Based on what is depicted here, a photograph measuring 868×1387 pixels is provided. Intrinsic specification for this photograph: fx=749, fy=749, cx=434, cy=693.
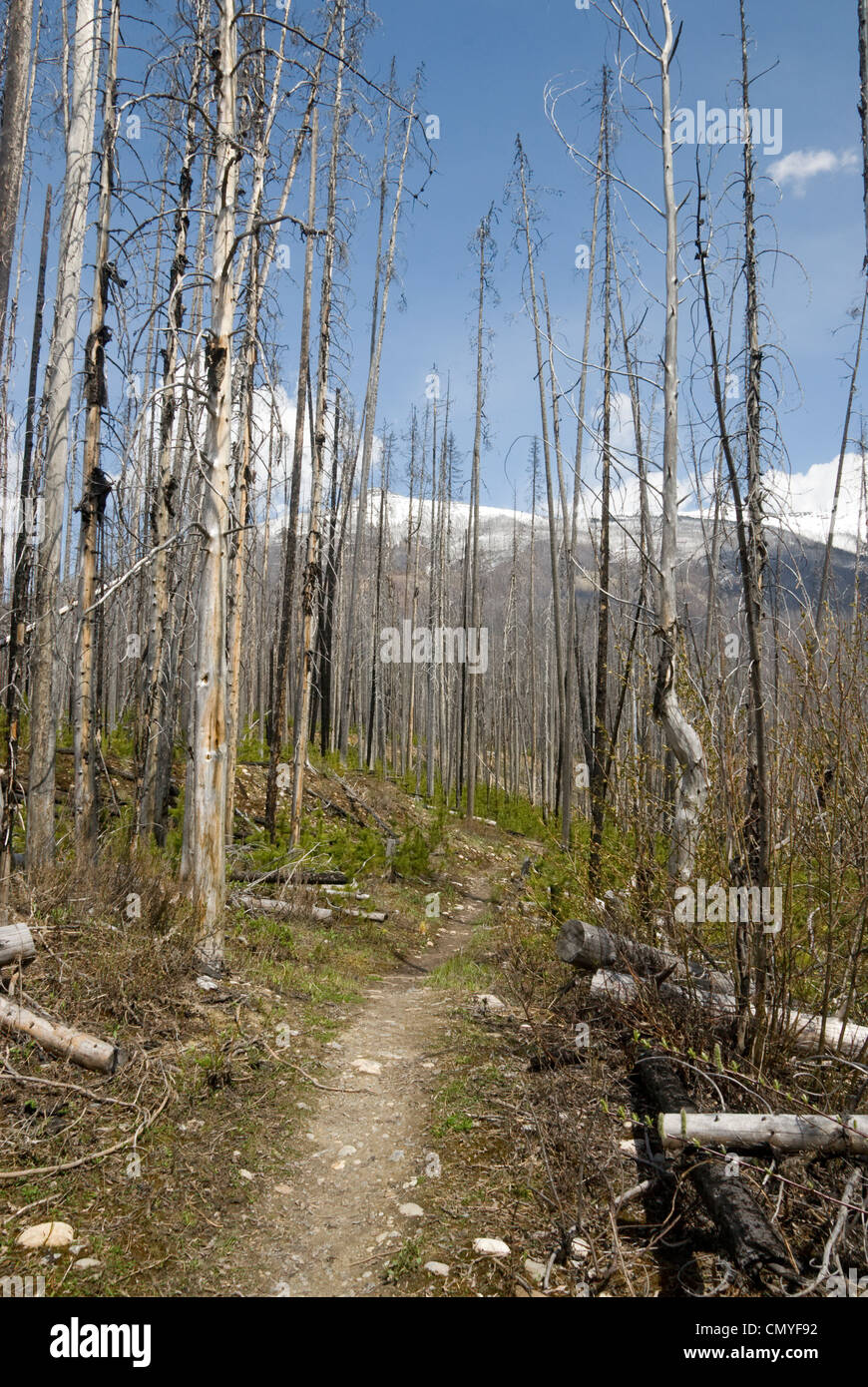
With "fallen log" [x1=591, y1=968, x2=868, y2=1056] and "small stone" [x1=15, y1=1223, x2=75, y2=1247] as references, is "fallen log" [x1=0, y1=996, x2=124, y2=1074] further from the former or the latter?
"fallen log" [x1=591, y1=968, x2=868, y2=1056]

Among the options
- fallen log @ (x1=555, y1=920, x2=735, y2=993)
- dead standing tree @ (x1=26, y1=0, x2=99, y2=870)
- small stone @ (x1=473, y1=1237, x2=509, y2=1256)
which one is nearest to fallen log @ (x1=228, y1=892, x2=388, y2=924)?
dead standing tree @ (x1=26, y1=0, x2=99, y2=870)

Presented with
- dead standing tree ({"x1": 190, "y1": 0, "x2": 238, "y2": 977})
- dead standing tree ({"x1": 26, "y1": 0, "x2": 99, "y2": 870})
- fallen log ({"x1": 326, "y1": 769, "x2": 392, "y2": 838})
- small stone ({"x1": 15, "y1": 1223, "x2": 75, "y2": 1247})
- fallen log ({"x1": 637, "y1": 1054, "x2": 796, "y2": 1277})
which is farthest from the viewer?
fallen log ({"x1": 326, "y1": 769, "x2": 392, "y2": 838})

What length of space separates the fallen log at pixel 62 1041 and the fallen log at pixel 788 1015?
2.75 m

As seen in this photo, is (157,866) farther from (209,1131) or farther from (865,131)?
(865,131)

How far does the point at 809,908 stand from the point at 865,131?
5.44 m

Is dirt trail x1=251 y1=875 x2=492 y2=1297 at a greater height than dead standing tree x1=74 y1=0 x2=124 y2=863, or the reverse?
dead standing tree x1=74 y1=0 x2=124 y2=863

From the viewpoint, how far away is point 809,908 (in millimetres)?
3727

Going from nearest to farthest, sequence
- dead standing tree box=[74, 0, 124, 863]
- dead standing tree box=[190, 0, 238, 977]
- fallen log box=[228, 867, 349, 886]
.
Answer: dead standing tree box=[190, 0, 238, 977] < dead standing tree box=[74, 0, 124, 863] < fallen log box=[228, 867, 349, 886]

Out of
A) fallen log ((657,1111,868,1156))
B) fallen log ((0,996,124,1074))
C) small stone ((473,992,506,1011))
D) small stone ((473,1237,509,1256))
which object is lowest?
small stone ((473,1237,509,1256))

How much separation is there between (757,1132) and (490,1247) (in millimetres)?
1196

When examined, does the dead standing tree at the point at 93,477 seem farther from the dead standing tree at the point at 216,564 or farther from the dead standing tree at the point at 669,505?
the dead standing tree at the point at 669,505

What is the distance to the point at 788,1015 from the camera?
3586 mm

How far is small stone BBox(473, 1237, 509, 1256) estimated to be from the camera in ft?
9.41

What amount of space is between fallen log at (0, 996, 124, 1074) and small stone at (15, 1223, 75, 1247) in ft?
2.93
